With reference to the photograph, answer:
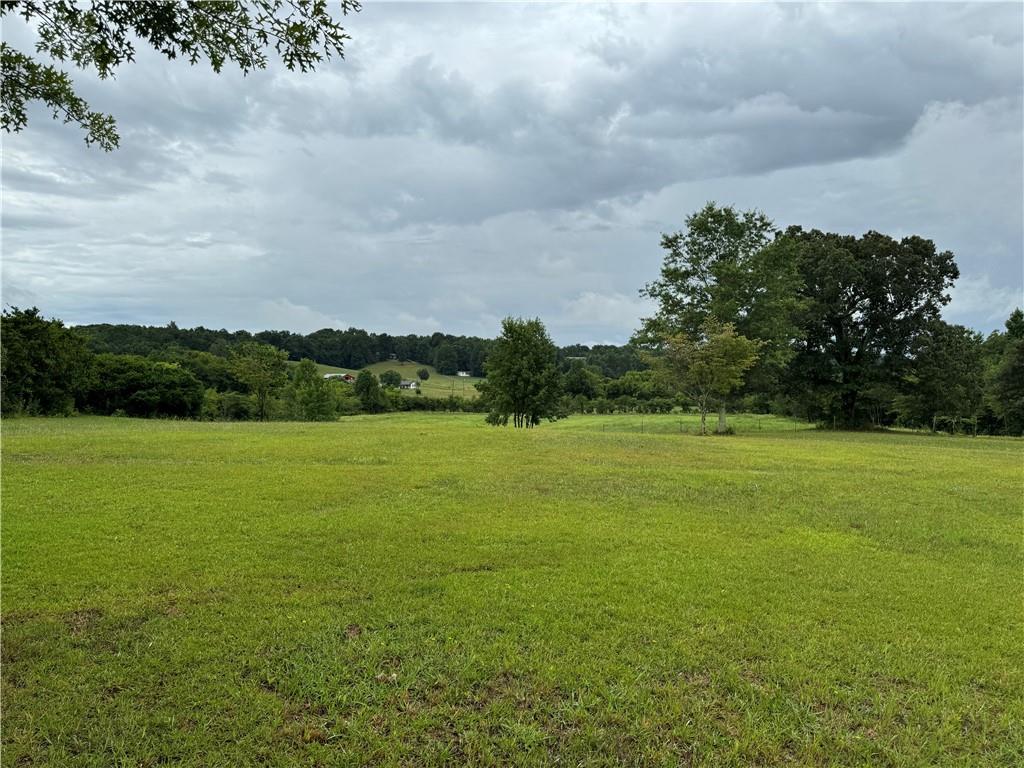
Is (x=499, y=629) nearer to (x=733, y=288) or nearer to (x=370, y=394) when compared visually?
(x=733, y=288)

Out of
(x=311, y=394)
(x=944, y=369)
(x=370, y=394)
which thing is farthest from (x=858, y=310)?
(x=370, y=394)

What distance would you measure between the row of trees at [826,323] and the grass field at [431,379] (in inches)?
2193

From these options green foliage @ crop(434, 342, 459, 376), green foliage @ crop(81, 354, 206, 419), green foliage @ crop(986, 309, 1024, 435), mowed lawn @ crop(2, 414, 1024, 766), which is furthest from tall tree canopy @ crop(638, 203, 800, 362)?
green foliage @ crop(434, 342, 459, 376)

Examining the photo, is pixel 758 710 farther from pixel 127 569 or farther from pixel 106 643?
pixel 127 569

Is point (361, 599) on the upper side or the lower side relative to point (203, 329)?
lower

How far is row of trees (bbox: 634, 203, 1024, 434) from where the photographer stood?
120 feet

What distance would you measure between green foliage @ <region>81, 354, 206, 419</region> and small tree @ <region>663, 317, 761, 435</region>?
40759 millimetres

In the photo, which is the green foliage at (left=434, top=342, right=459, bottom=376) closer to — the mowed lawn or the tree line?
the tree line

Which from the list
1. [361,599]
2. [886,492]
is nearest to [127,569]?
[361,599]

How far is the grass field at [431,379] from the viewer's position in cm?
9491

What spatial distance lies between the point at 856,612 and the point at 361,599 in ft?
17.3

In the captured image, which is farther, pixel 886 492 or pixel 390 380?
pixel 390 380

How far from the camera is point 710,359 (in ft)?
107

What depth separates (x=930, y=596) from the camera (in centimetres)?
677
